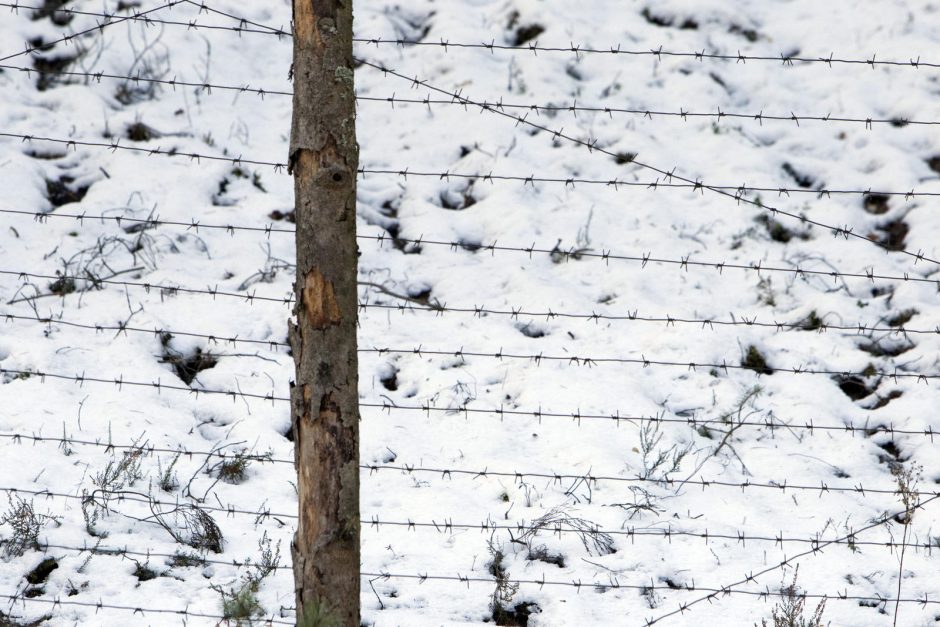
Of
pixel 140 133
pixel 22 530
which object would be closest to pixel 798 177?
pixel 140 133

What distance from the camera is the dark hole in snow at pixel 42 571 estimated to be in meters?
3.62

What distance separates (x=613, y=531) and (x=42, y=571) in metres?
2.31

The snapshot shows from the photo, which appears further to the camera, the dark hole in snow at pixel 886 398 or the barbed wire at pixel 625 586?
the dark hole in snow at pixel 886 398

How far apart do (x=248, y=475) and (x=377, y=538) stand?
72 cm

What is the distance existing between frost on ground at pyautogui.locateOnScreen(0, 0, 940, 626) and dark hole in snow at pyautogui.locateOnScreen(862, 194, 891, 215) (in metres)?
0.02

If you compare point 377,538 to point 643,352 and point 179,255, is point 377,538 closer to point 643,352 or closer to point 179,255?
point 643,352

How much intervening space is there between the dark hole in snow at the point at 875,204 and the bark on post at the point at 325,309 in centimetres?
471

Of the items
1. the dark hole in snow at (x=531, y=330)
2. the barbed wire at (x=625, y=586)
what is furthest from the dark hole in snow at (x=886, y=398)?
the dark hole in snow at (x=531, y=330)

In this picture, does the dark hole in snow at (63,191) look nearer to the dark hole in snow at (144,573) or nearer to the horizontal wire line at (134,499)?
the horizontal wire line at (134,499)

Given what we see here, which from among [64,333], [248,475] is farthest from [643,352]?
[64,333]

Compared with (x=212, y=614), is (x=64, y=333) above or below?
above

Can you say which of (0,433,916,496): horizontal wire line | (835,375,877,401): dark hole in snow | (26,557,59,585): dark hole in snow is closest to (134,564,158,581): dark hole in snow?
(26,557,59,585): dark hole in snow

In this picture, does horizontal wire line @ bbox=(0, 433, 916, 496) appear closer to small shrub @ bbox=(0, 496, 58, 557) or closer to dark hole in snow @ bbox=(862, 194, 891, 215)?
small shrub @ bbox=(0, 496, 58, 557)

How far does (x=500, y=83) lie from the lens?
7508 mm
